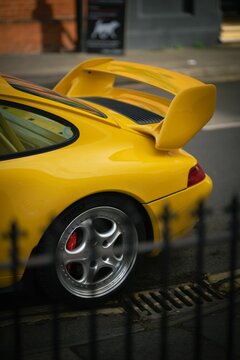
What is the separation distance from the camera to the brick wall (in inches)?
627

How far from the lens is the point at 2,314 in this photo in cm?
500

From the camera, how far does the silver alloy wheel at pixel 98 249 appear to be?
197 inches

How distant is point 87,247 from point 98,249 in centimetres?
12

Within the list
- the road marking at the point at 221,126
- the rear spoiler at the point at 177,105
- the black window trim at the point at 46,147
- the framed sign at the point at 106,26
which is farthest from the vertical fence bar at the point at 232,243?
the framed sign at the point at 106,26

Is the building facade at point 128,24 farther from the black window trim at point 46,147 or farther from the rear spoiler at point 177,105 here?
the black window trim at point 46,147

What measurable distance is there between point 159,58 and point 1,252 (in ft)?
37.8

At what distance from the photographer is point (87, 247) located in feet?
16.7

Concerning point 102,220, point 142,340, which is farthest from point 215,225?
point 142,340

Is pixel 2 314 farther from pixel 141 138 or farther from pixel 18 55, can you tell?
pixel 18 55

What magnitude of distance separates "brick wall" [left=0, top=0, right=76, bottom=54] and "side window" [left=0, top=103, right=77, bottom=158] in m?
11.1

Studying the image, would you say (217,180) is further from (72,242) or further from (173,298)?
(72,242)

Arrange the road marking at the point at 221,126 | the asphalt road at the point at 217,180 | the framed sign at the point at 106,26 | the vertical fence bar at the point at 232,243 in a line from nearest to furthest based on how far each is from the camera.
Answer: the vertical fence bar at the point at 232,243, the asphalt road at the point at 217,180, the road marking at the point at 221,126, the framed sign at the point at 106,26

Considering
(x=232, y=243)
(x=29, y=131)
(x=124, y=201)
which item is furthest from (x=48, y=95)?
(x=232, y=243)

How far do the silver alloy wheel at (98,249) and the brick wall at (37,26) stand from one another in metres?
11.4
